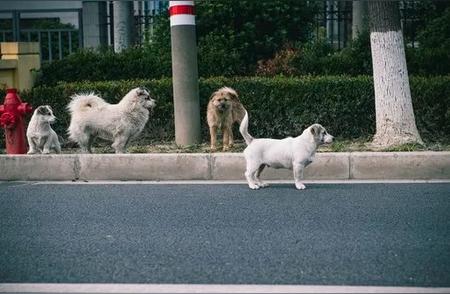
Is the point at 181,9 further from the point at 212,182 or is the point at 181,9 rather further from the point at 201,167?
the point at 212,182

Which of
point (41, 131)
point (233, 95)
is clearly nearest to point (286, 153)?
point (233, 95)

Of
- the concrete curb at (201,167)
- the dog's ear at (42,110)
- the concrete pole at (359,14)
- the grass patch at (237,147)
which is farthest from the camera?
the concrete pole at (359,14)

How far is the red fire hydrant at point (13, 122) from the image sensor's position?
9.41 meters

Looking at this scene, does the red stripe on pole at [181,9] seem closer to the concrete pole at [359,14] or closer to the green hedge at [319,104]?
the green hedge at [319,104]

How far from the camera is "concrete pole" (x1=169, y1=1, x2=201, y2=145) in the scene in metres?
9.94

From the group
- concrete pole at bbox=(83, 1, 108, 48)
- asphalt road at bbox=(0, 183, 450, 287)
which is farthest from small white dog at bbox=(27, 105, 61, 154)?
concrete pole at bbox=(83, 1, 108, 48)

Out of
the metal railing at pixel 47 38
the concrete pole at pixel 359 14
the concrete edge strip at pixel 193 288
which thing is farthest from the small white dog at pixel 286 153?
the metal railing at pixel 47 38

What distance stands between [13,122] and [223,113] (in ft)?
8.43

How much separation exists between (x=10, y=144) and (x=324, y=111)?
4.13m

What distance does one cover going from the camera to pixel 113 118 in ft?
31.2

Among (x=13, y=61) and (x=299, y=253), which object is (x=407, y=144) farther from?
(x=13, y=61)

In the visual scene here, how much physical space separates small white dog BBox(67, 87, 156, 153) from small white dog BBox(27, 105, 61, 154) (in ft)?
1.07

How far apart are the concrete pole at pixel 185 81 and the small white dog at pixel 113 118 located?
21.4 inches

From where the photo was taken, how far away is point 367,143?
32.9 feet
